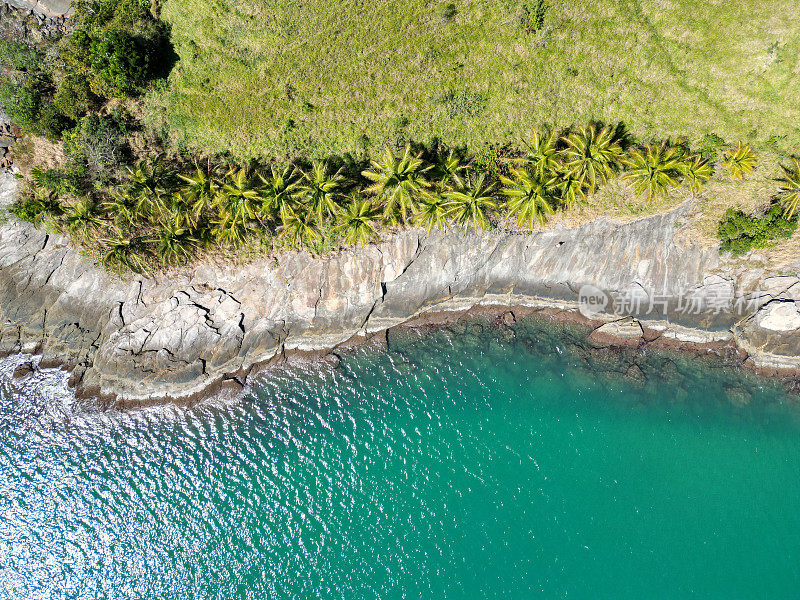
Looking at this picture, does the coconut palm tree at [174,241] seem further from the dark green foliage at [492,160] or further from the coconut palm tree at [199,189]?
the dark green foliage at [492,160]

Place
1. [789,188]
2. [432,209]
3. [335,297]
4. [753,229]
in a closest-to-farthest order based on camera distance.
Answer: [432,209]
[789,188]
[753,229]
[335,297]

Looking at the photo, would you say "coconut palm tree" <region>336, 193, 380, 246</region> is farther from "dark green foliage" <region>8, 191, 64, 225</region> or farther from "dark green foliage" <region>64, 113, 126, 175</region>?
"dark green foliage" <region>8, 191, 64, 225</region>

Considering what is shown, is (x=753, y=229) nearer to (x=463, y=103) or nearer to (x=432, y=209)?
(x=463, y=103)

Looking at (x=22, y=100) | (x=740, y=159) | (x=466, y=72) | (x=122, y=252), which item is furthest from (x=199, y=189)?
(x=740, y=159)

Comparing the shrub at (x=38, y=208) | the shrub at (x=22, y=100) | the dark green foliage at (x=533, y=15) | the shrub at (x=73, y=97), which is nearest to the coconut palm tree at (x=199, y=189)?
the shrub at (x=73, y=97)

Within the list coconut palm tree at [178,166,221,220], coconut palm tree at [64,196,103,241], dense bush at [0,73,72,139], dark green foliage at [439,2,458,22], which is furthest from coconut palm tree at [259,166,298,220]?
dense bush at [0,73,72,139]

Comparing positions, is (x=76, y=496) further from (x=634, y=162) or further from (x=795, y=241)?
(x=795, y=241)
